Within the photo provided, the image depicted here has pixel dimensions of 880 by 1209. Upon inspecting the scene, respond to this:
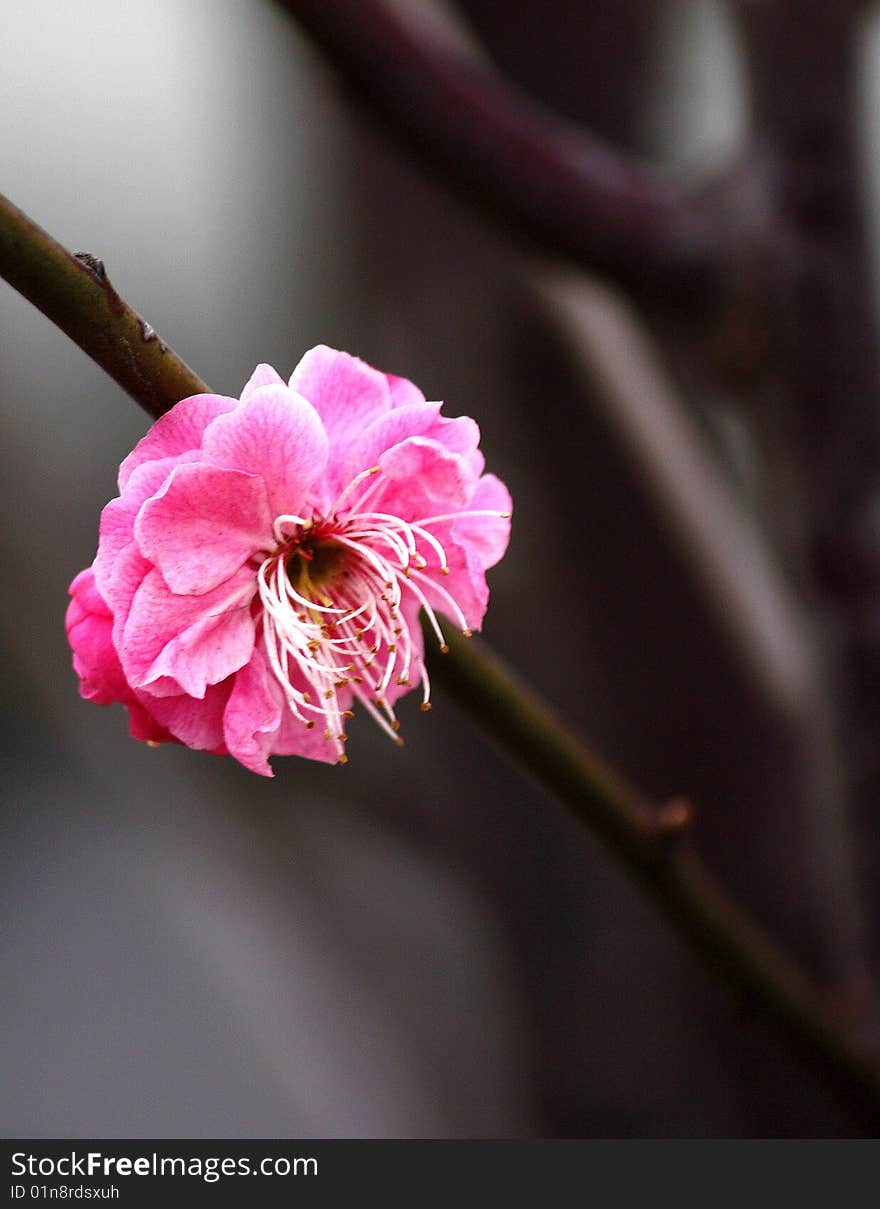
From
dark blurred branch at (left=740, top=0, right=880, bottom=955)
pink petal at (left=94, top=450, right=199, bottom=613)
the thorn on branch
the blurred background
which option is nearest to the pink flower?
pink petal at (left=94, top=450, right=199, bottom=613)

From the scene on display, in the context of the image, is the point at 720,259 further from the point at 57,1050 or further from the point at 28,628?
the point at 57,1050

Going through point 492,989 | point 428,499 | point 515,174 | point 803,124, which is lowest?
point 428,499

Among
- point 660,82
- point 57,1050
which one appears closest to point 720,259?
point 660,82

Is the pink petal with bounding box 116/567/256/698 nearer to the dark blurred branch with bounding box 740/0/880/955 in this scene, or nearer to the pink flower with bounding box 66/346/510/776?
the pink flower with bounding box 66/346/510/776

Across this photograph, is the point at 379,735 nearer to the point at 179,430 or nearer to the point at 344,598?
the point at 344,598

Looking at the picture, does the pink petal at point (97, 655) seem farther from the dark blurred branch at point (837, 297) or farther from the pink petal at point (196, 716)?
the dark blurred branch at point (837, 297)

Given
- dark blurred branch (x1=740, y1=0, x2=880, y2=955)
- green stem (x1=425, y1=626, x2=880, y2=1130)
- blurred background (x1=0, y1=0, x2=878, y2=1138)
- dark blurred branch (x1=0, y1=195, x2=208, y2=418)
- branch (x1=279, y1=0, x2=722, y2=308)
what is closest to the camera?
dark blurred branch (x1=0, y1=195, x2=208, y2=418)

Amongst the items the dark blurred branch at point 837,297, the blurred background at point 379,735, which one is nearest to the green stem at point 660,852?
the dark blurred branch at point 837,297
